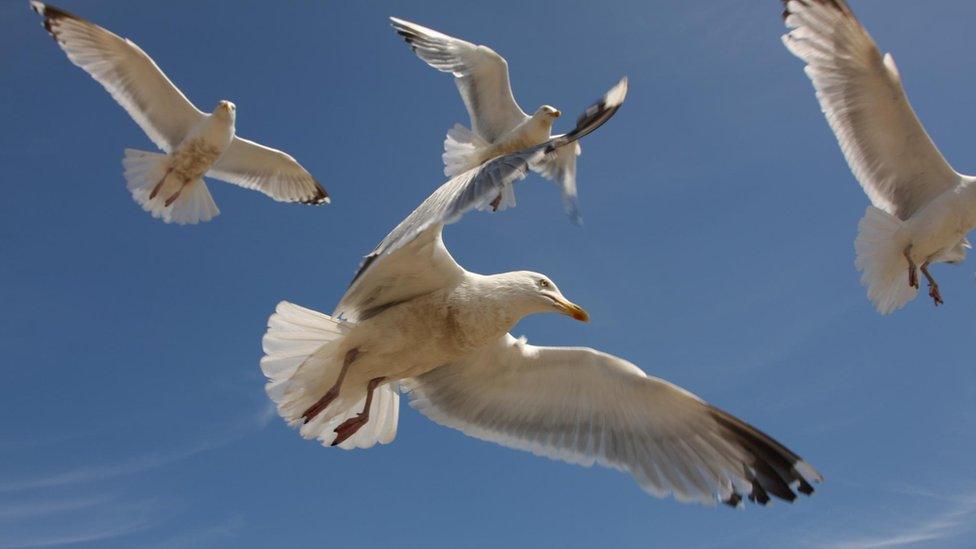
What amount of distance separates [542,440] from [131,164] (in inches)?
210

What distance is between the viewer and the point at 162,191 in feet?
25.5

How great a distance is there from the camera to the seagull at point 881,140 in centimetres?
567

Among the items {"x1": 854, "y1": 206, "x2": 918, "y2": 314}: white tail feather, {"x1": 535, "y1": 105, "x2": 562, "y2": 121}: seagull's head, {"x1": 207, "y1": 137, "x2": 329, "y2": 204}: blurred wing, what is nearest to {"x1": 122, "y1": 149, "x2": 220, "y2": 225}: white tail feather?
{"x1": 207, "y1": 137, "x2": 329, "y2": 204}: blurred wing

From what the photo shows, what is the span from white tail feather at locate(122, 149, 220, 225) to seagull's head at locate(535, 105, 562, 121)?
2906mm

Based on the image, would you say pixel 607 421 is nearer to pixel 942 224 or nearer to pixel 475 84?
pixel 942 224

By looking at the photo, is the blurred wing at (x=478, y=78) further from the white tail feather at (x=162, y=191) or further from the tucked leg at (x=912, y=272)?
the tucked leg at (x=912, y=272)

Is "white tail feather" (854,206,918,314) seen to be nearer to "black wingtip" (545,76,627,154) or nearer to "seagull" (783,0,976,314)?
"seagull" (783,0,976,314)

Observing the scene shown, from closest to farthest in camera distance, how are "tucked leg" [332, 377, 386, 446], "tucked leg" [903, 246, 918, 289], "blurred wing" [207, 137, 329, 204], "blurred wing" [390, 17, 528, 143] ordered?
"tucked leg" [332, 377, 386, 446] → "tucked leg" [903, 246, 918, 289] → "blurred wing" [390, 17, 528, 143] → "blurred wing" [207, 137, 329, 204]

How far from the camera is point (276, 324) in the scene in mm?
3221

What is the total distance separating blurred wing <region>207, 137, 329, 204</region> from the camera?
8.41 metres

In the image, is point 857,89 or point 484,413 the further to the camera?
point 857,89

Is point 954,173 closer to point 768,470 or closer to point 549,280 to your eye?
point 768,470

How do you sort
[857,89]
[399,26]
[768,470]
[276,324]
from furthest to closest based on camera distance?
[399,26]
[857,89]
[768,470]
[276,324]

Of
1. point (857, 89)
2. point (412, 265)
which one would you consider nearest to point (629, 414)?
point (412, 265)
